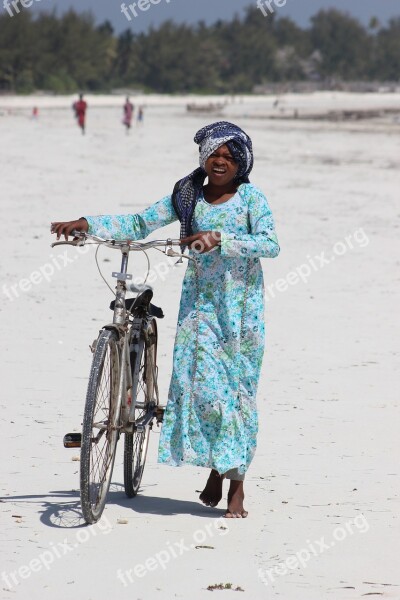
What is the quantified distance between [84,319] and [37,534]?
482 cm

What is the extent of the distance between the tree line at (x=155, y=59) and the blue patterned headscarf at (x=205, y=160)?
90.2 meters

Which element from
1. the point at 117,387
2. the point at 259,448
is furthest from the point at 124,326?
the point at 259,448

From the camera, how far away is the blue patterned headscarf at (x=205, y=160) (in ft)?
17.4

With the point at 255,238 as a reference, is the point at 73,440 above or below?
below

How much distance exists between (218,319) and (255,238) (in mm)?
366

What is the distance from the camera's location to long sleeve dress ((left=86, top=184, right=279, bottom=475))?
17.5 ft

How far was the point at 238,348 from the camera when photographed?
536cm

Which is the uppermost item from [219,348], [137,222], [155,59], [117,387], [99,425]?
[155,59]

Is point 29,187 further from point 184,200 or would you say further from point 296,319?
point 184,200

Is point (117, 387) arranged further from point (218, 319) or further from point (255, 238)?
point (255, 238)

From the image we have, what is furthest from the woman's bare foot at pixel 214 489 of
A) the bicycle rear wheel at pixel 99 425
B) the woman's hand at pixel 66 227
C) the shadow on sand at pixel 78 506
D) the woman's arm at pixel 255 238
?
the woman's hand at pixel 66 227

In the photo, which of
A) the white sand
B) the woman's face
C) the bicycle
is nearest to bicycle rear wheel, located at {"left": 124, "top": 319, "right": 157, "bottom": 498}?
the bicycle

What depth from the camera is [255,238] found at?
5254 millimetres

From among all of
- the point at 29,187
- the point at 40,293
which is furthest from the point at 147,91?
the point at 40,293
